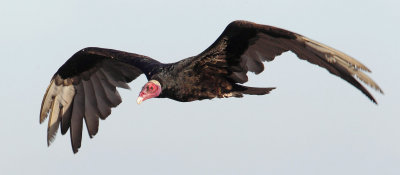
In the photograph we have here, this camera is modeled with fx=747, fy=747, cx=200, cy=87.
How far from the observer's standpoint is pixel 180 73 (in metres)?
7.47

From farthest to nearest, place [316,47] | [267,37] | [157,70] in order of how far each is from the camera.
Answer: [157,70] → [267,37] → [316,47]

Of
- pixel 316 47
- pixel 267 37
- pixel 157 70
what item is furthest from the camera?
pixel 157 70

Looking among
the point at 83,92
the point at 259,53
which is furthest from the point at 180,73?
the point at 83,92

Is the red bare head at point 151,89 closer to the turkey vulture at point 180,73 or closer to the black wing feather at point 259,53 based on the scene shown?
the turkey vulture at point 180,73

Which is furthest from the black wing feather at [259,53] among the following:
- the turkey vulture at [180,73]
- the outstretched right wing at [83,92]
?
the outstretched right wing at [83,92]

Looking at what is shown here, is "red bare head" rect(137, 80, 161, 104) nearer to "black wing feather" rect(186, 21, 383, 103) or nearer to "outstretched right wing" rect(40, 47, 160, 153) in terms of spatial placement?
"black wing feather" rect(186, 21, 383, 103)

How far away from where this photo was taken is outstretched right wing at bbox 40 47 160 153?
8.93 metres

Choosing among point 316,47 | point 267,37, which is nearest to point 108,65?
point 267,37

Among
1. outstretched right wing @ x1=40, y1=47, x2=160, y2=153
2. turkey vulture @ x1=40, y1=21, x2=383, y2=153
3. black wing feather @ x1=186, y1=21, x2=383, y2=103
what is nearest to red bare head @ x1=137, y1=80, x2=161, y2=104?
turkey vulture @ x1=40, y1=21, x2=383, y2=153

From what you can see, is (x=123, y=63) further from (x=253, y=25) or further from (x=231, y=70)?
(x=253, y=25)

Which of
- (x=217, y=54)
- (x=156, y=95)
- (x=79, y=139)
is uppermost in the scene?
(x=217, y=54)

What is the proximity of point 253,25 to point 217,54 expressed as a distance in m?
0.66

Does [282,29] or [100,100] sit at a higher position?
[282,29]

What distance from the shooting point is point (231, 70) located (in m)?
7.58
